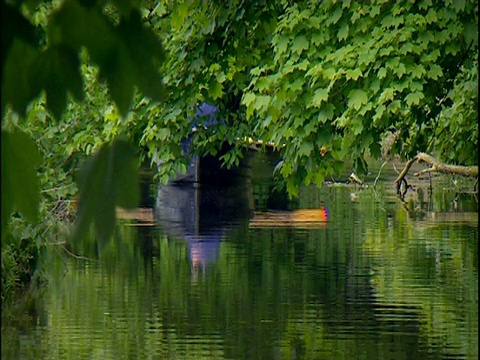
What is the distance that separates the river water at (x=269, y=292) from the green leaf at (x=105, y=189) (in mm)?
5431

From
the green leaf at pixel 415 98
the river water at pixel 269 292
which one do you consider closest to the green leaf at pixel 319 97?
the green leaf at pixel 415 98

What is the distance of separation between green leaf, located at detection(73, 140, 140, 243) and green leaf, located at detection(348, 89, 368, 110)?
316 inches

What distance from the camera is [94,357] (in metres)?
10.4

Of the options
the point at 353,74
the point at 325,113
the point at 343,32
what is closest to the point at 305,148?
the point at 325,113

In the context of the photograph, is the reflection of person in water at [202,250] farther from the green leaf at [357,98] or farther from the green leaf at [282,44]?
the green leaf at [357,98]

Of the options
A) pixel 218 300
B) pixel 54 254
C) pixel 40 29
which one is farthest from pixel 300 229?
pixel 40 29

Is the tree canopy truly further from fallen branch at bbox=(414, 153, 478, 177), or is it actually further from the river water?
fallen branch at bbox=(414, 153, 478, 177)

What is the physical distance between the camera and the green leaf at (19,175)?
4.14 ft

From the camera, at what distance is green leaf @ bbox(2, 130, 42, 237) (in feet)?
4.14

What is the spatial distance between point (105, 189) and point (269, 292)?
13.0 m

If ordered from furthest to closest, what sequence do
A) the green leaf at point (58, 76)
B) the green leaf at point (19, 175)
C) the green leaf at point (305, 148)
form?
the green leaf at point (305, 148), the green leaf at point (58, 76), the green leaf at point (19, 175)

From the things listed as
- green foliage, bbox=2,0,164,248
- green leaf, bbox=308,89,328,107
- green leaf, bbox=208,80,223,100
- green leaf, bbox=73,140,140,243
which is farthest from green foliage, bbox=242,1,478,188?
green leaf, bbox=73,140,140,243

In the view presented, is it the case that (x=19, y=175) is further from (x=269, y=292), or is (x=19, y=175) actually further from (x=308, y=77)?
(x=269, y=292)

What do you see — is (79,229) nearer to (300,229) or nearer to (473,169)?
(473,169)
